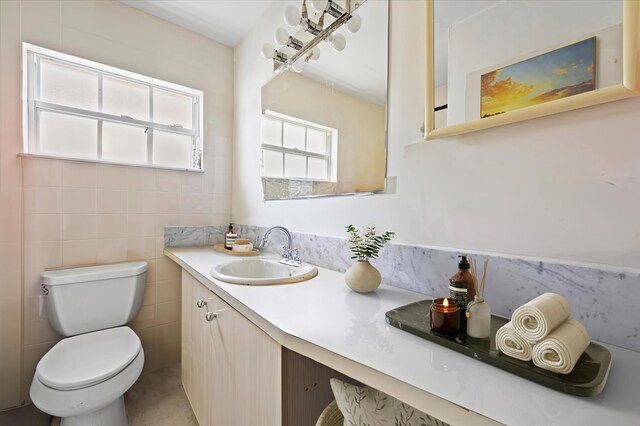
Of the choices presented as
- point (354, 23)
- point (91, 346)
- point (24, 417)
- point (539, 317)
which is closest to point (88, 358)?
point (91, 346)

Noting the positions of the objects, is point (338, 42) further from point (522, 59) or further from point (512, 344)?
point (512, 344)

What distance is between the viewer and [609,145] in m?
0.64

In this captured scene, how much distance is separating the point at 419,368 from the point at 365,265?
1.58 feet

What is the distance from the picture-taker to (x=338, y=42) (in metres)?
1.32

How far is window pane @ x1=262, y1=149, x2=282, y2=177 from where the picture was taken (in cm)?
173

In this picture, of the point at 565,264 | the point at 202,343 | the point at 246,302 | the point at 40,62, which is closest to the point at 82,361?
the point at 202,343

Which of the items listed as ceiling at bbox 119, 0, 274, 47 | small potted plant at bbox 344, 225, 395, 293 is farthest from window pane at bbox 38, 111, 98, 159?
small potted plant at bbox 344, 225, 395, 293

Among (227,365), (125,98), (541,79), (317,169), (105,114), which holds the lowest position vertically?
(227,365)

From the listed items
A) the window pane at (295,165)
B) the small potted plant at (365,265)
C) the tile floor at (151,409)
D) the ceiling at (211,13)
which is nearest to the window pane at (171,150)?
the ceiling at (211,13)

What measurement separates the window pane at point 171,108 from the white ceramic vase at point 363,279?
184 cm

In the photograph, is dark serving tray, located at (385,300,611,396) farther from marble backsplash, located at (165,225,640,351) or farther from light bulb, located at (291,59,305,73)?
light bulb, located at (291,59,305,73)

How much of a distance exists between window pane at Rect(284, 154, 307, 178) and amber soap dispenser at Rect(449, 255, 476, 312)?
100 centimetres

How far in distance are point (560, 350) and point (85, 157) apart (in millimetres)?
2334

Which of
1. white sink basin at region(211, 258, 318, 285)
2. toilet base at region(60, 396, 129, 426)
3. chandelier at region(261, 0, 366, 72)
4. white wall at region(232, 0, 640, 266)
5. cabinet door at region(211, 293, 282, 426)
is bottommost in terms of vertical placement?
toilet base at region(60, 396, 129, 426)
